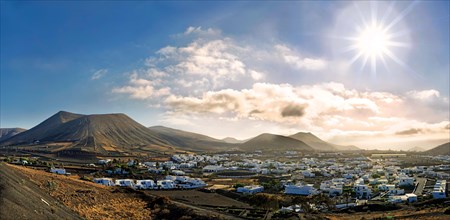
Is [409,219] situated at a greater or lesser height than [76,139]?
lesser

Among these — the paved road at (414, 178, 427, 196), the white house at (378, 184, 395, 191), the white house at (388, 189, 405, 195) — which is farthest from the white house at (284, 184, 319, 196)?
the paved road at (414, 178, 427, 196)

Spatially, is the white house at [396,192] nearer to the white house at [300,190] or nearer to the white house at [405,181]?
the white house at [405,181]

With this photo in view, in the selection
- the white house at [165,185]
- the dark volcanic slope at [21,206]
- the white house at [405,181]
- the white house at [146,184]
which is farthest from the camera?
the white house at [405,181]

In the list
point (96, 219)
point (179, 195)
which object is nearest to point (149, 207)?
point (96, 219)

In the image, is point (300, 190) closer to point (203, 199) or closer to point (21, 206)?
point (203, 199)

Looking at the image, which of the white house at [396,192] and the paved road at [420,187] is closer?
the white house at [396,192]

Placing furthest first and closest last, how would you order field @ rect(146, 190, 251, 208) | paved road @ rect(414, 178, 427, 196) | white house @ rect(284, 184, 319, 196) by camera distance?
paved road @ rect(414, 178, 427, 196) → white house @ rect(284, 184, 319, 196) → field @ rect(146, 190, 251, 208)

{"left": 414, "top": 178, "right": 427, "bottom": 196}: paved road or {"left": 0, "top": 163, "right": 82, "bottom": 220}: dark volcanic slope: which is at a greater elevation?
{"left": 0, "top": 163, "right": 82, "bottom": 220}: dark volcanic slope

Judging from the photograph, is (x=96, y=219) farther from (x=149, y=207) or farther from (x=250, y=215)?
(x=250, y=215)

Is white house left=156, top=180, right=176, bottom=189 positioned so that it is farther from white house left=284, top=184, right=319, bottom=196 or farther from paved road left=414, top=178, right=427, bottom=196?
paved road left=414, top=178, right=427, bottom=196

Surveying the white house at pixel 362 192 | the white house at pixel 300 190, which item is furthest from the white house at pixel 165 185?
the white house at pixel 362 192

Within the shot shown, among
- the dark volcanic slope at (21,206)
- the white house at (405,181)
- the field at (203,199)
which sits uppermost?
the dark volcanic slope at (21,206)
